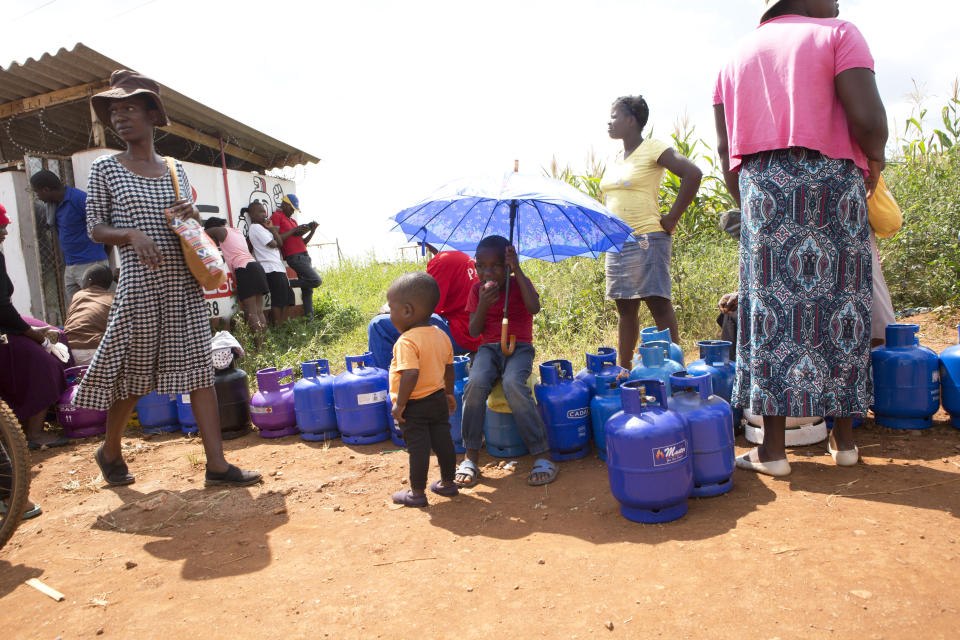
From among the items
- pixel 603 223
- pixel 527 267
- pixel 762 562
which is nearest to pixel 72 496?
pixel 603 223

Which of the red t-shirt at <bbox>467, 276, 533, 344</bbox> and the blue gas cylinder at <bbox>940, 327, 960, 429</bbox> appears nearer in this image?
the blue gas cylinder at <bbox>940, 327, 960, 429</bbox>

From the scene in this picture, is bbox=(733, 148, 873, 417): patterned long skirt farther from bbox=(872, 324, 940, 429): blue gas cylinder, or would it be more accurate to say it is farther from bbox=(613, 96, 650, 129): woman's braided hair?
bbox=(613, 96, 650, 129): woman's braided hair

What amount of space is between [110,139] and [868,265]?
986cm

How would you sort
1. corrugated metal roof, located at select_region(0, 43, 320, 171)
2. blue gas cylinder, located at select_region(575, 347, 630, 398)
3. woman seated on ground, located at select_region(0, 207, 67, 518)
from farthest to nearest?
corrugated metal roof, located at select_region(0, 43, 320, 171) < woman seated on ground, located at select_region(0, 207, 67, 518) < blue gas cylinder, located at select_region(575, 347, 630, 398)

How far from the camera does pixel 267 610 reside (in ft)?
7.00

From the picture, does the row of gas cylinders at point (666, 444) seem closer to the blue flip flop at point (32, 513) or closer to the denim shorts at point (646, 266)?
the denim shorts at point (646, 266)

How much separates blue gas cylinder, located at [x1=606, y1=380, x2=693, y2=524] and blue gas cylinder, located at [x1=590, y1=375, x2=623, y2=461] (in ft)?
2.06

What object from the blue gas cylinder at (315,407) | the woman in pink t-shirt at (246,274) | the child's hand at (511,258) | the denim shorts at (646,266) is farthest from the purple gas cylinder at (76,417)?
the denim shorts at (646,266)

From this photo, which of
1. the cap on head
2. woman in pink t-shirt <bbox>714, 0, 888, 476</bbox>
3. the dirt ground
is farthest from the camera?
the cap on head

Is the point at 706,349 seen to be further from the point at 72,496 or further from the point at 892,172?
the point at 892,172

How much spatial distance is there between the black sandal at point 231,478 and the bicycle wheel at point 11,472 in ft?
3.04

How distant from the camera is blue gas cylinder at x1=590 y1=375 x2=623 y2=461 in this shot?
3.24 metres

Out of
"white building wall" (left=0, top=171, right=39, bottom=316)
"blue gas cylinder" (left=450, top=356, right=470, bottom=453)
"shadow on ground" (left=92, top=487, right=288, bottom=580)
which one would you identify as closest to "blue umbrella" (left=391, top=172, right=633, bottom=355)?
"blue gas cylinder" (left=450, top=356, right=470, bottom=453)

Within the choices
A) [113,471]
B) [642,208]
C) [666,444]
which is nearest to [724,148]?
[642,208]
